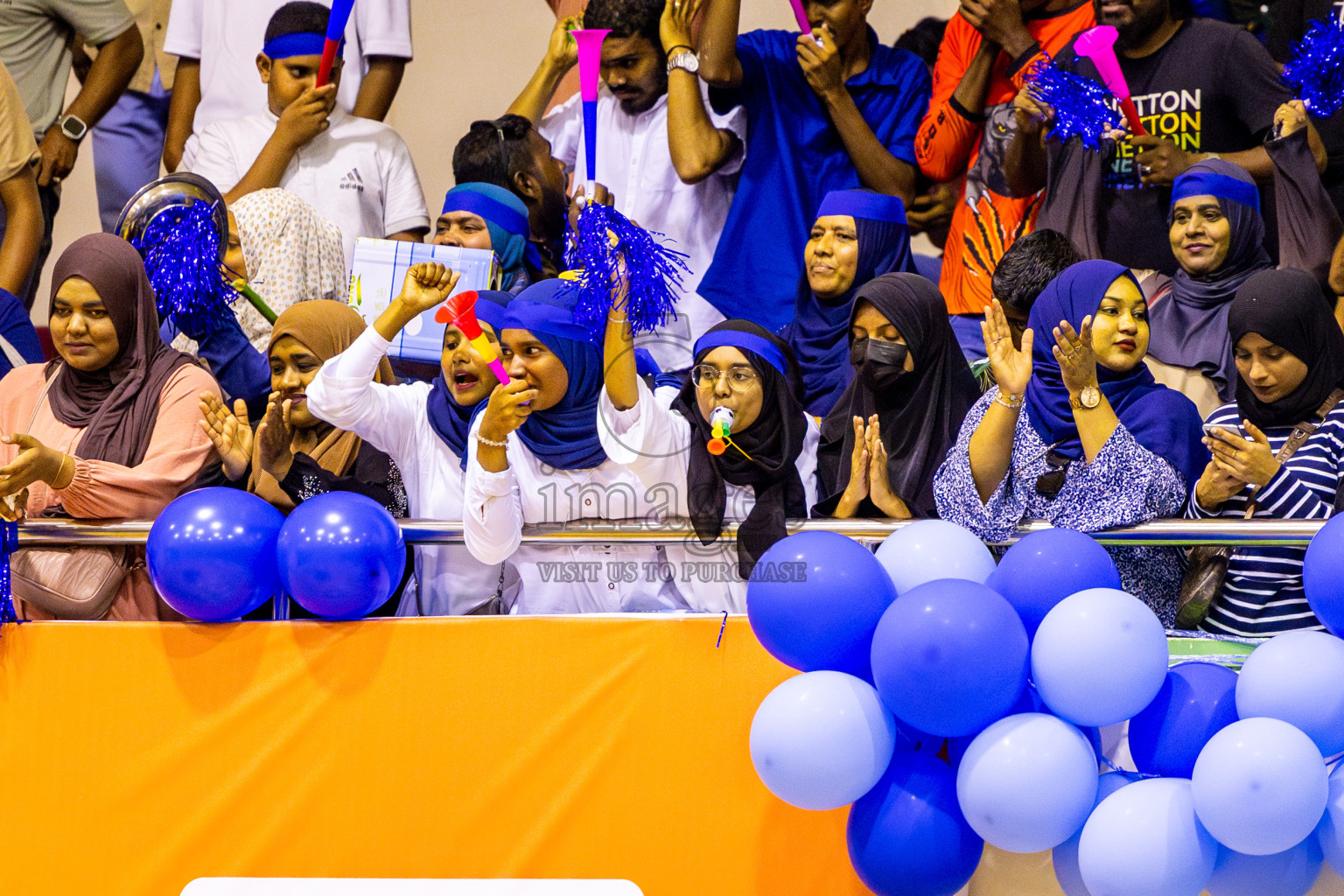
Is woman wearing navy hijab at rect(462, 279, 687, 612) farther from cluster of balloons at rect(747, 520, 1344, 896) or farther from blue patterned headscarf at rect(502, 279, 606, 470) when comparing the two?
cluster of balloons at rect(747, 520, 1344, 896)

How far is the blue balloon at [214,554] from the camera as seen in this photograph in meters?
2.41

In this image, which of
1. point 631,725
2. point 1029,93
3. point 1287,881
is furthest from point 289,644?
point 1029,93

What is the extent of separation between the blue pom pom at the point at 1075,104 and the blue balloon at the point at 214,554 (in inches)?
85.7

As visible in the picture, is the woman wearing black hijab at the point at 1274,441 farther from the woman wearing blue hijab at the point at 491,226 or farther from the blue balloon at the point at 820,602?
the woman wearing blue hijab at the point at 491,226

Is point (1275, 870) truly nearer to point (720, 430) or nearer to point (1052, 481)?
point (1052, 481)

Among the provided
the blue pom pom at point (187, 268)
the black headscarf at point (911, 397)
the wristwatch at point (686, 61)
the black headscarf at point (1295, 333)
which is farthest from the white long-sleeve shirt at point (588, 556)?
the wristwatch at point (686, 61)

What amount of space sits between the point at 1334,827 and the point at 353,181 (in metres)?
3.12

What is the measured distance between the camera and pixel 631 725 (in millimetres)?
2449

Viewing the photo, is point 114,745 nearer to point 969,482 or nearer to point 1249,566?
point 969,482

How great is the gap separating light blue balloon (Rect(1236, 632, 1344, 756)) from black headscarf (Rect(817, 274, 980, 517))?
0.88m

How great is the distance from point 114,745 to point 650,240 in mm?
1447

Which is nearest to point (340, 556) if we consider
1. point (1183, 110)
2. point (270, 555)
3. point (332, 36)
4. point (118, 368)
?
point (270, 555)

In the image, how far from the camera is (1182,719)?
204cm

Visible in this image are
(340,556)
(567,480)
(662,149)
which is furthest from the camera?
(662,149)
